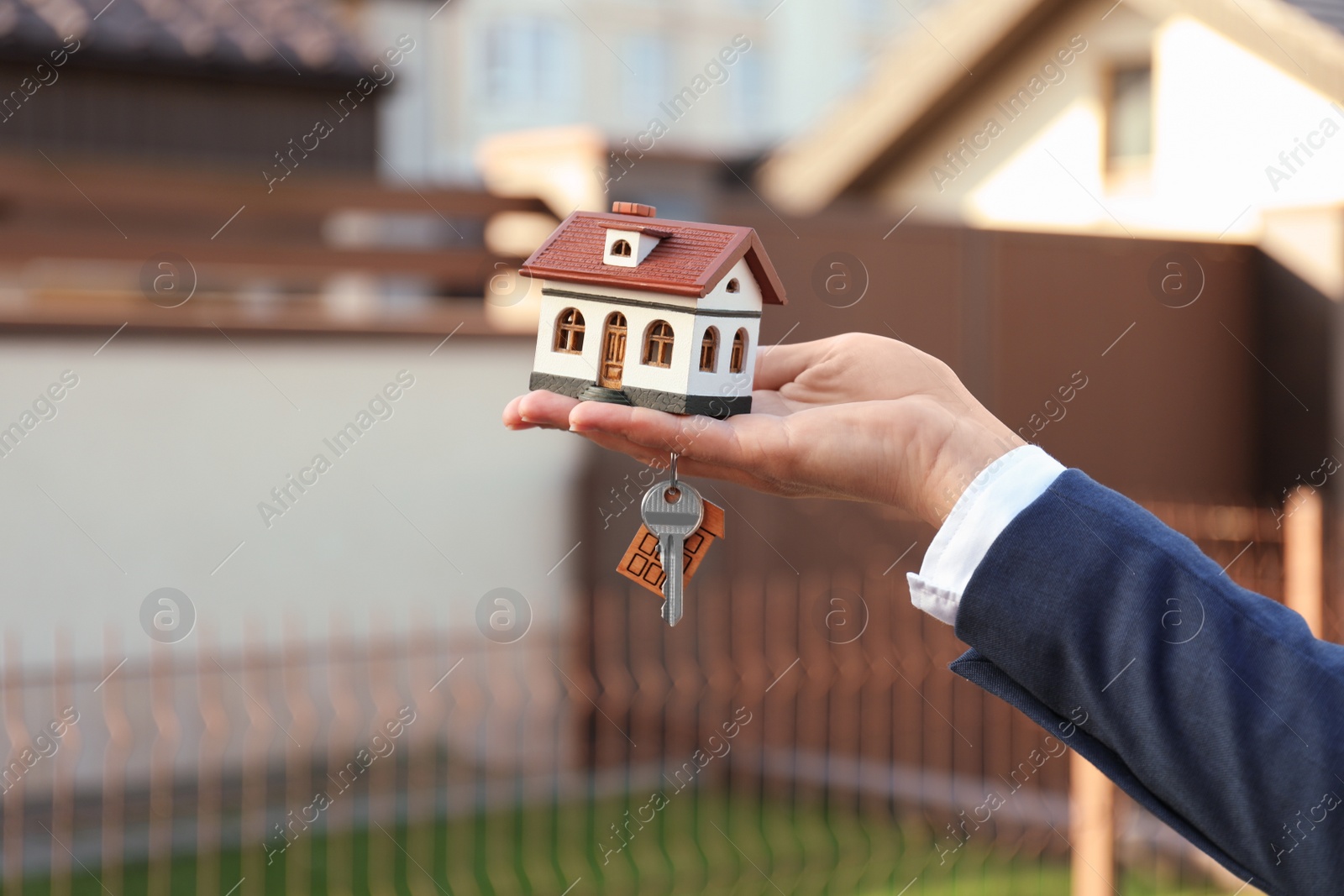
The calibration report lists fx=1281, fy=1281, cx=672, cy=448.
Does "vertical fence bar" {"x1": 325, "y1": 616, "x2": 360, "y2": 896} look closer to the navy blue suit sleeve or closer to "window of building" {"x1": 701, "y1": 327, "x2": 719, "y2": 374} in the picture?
"window of building" {"x1": 701, "y1": 327, "x2": 719, "y2": 374}

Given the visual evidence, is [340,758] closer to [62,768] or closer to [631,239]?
[62,768]

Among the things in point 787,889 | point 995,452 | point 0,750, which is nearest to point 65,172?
point 0,750

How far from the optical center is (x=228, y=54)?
11.3m

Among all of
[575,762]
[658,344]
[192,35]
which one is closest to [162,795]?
[575,762]

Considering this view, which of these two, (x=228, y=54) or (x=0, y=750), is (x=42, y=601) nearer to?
(x=0, y=750)

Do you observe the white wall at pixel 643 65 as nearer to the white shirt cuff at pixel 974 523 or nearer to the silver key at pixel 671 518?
the silver key at pixel 671 518

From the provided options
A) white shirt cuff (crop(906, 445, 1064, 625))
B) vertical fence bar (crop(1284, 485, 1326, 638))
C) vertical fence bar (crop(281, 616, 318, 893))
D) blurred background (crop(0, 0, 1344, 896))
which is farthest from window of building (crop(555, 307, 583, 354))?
vertical fence bar (crop(1284, 485, 1326, 638))

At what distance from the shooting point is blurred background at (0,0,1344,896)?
204 inches

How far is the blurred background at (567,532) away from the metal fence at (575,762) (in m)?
0.02

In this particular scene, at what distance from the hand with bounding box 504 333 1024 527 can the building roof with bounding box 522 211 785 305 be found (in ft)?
0.69

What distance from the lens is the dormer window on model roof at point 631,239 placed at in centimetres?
183

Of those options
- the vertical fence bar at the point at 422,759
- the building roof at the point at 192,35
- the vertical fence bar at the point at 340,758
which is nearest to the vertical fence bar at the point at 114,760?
the vertical fence bar at the point at 340,758

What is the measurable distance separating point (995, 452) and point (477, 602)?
5174mm

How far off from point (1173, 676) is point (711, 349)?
0.84m
